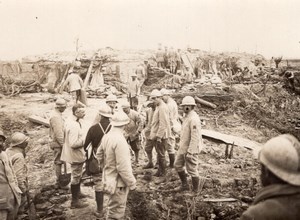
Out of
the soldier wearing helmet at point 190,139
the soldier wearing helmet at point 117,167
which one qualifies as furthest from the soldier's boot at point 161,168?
the soldier wearing helmet at point 117,167

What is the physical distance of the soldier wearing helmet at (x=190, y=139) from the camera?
593 centimetres

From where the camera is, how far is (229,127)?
11906 mm

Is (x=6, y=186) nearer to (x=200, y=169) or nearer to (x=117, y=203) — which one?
(x=117, y=203)

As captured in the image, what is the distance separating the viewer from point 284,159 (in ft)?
6.23

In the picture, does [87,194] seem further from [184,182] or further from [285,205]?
[285,205]

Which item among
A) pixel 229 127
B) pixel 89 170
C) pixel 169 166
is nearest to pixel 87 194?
pixel 89 170

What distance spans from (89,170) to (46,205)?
976mm

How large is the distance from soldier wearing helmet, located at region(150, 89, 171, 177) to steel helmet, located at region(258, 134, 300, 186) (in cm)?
506

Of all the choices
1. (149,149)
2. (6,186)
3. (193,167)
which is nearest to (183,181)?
(193,167)

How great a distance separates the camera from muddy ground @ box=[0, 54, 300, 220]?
5.75 meters

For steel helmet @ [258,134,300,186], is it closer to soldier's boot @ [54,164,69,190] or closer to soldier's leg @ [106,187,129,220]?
soldier's leg @ [106,187,129,220]

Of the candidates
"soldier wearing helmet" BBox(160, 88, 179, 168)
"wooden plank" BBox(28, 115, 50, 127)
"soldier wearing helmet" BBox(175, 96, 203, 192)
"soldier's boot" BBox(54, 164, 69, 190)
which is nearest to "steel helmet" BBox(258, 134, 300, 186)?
"soldier wearing helmet" BBox(175, 96, 203, 192)

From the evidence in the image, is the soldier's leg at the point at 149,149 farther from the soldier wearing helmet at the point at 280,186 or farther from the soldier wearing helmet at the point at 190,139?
the soldier wearing helmet at the point at 280,186

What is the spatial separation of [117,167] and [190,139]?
6.85 ft
